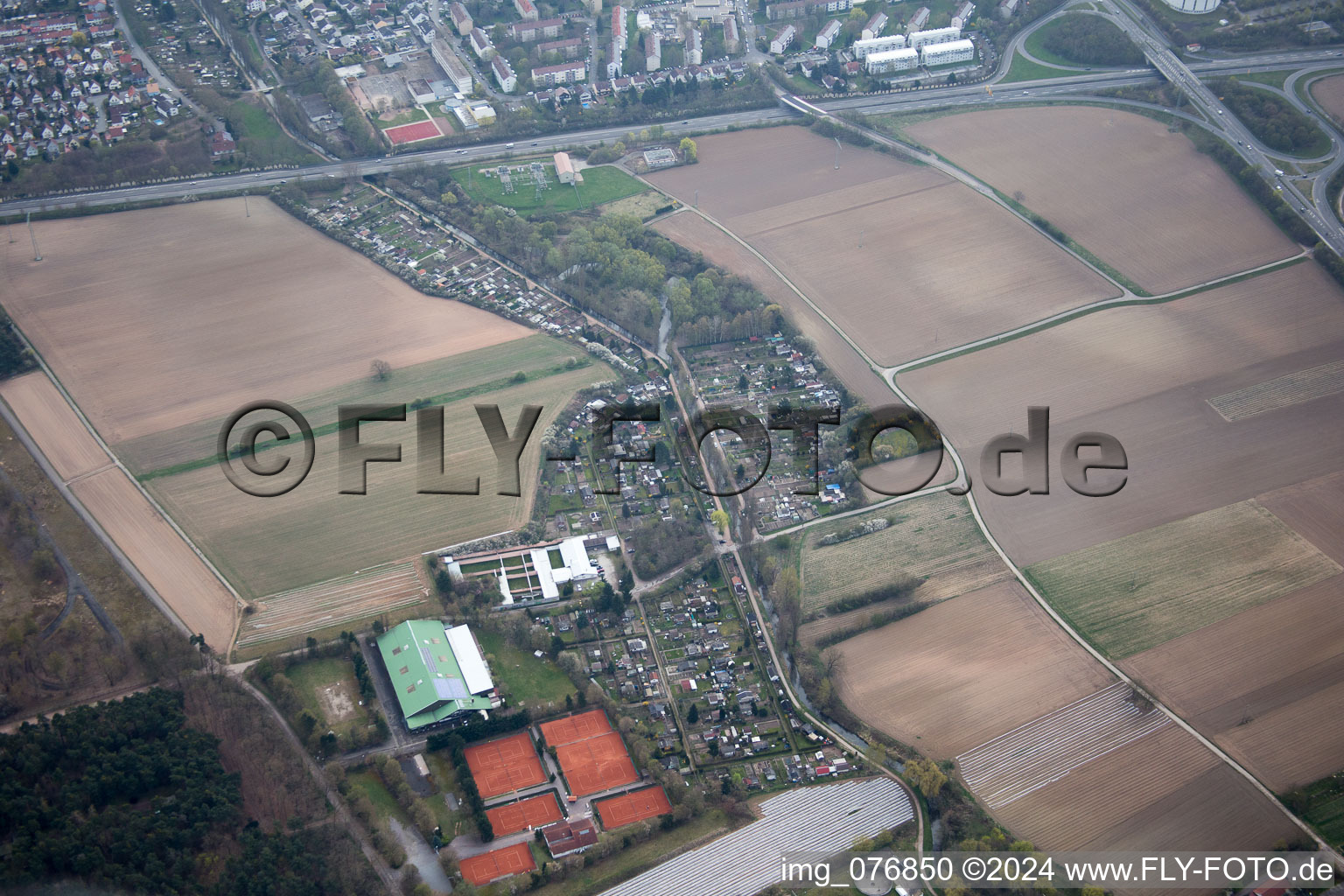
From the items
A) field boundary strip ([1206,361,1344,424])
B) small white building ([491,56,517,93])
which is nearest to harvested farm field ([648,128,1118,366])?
field boundary strip ([1206,361,1344,424])

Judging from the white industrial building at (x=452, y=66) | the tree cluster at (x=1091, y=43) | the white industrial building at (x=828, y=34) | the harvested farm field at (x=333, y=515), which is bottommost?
the harvested farm field at (x=333, y=515)

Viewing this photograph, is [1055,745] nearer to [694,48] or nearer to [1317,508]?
[1317,508]

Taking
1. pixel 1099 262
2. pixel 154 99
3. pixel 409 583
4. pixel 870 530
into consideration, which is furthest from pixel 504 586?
pixel 154 99

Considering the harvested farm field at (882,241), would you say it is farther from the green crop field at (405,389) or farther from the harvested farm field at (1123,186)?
the green crop field at (405,389)

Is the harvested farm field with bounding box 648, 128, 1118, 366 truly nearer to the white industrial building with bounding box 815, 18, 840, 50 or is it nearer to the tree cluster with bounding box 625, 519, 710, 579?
the white industrial building with bounding box 815, 18, 840, 50

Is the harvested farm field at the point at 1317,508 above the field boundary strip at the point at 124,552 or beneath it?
beneath

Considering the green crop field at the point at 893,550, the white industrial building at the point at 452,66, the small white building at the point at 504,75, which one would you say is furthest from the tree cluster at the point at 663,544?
the white industrial building at the point at 452,66
